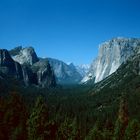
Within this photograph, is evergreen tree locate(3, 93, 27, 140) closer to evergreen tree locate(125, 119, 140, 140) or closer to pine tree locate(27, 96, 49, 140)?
pine tree locate(27, 96, 49, 140)

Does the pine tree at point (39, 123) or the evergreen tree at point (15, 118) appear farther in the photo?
the evergreen tree at point (15, 118)

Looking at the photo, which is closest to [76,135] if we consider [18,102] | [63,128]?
[63,128]

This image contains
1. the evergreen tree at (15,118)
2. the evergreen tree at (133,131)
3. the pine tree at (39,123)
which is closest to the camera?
the pine tree at (39,123)

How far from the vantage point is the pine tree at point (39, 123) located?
65875 mm

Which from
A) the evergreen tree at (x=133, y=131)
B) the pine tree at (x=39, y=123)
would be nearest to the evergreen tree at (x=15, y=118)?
the pine tree at (x=39, y=123)

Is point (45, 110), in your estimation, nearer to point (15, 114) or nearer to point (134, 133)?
point (15, 114)

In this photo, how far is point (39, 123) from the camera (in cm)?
6662

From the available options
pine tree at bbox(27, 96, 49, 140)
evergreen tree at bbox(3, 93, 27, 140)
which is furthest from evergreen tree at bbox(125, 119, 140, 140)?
pine tree at bbox(27, 96, 49, 140)

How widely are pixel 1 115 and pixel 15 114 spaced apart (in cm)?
286

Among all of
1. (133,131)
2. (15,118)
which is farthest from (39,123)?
(133,131)

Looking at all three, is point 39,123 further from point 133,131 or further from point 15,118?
point 133,131

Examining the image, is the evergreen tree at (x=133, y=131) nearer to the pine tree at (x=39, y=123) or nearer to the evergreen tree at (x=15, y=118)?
the evergreen tree at (x=15, y=118)

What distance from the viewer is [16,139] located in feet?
224

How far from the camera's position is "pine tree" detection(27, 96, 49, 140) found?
65.9 meters
